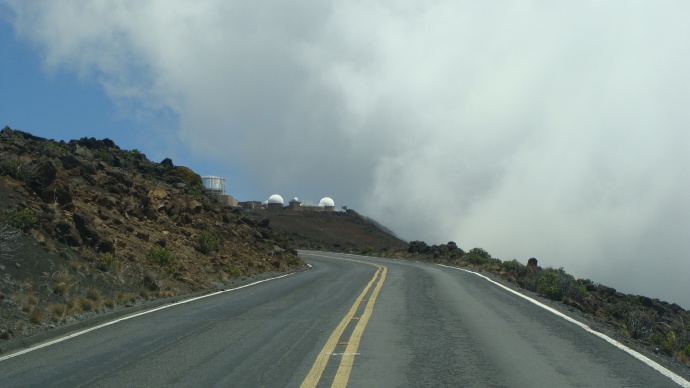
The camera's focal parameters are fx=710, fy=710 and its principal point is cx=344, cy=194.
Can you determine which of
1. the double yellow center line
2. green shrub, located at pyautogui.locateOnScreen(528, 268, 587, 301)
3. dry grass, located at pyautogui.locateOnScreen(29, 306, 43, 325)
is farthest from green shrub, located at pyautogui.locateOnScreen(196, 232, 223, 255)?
dry grass, located at pyautogui.locateOnScreen(29, 306, 43, 325)

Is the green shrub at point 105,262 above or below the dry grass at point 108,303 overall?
above

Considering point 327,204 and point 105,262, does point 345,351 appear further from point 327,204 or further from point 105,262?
point 327,204

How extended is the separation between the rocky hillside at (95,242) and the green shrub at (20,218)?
0.03 metres

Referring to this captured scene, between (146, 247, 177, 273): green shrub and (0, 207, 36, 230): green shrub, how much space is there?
4.65m

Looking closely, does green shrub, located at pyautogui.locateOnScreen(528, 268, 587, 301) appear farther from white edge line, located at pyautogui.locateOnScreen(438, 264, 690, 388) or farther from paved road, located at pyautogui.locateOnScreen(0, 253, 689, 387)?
paved road, located at pyautogui.locateOnScreen(0, 253, 689, 387)

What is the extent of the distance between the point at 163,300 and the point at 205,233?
13610mm

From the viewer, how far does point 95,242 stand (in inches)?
853

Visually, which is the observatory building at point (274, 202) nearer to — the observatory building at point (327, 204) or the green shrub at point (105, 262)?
the observatory building at point (327, 204)

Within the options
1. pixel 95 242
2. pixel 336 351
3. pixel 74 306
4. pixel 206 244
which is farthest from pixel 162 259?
pixel 336 351

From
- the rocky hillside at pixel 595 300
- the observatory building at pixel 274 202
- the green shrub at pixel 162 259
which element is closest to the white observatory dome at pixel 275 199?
the observatory building at pixel 274 202

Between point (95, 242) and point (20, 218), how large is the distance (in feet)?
9.10

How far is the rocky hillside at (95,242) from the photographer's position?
15.8 m

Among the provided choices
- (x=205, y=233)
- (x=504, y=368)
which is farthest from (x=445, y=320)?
(x=205, y=233)

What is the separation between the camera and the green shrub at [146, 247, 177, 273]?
23.5m
